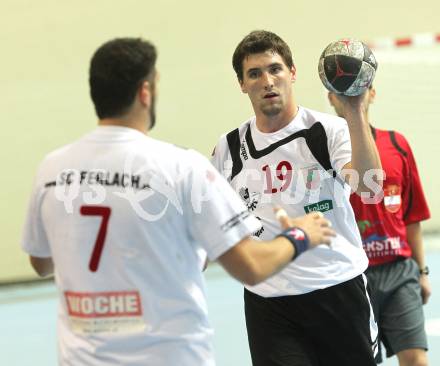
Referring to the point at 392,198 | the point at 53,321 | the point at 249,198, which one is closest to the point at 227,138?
the point at 249,198

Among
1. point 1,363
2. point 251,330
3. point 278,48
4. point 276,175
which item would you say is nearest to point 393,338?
point 251,330

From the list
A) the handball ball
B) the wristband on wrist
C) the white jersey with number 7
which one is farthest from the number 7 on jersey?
the handball ball

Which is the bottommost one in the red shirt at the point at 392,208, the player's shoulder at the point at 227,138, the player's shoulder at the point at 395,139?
the red shirt at the point at 392,208

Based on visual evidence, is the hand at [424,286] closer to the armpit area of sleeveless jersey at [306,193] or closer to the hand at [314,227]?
the armpit area of sleeveless jersey at [306,193]

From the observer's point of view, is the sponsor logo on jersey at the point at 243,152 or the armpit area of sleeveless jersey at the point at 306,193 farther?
the sponsor logo on jersey at the point at 243,152

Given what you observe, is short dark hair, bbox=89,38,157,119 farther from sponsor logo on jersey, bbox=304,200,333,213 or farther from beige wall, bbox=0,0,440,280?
beige wall, bbox=0,0,440,280

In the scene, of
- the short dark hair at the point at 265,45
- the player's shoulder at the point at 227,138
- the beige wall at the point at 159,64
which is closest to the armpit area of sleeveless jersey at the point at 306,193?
the player's shoulder at the point at 227,138

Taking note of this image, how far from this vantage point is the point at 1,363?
6.62 m

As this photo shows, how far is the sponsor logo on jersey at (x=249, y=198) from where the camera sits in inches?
168

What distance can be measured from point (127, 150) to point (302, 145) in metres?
1.56

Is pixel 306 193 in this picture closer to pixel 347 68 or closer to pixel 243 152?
pixel 243 152

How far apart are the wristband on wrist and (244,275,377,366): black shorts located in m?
1.26

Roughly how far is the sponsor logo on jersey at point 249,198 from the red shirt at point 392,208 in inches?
44.5

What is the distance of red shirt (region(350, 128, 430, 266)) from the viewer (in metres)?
5.20
